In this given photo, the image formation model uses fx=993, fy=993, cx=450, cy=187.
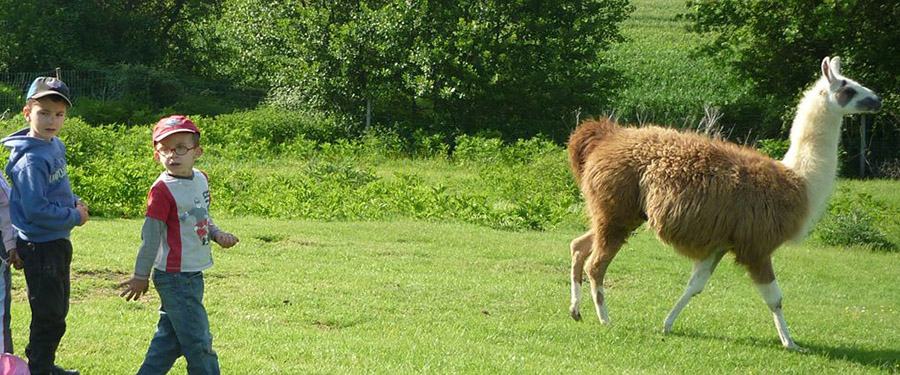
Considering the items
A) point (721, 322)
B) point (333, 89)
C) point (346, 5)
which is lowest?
point (721, 322)

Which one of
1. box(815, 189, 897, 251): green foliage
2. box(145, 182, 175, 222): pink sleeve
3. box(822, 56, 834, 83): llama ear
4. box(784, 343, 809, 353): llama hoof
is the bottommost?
box(815, 189, 897, 251): green foliage

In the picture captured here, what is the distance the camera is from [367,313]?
8422 millimetres

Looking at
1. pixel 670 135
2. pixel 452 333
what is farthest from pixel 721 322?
pixel 452 333

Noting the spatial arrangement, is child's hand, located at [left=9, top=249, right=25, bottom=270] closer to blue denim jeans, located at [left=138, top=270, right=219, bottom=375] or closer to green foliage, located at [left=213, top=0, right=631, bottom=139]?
blue denim jeans, located at [left=138, top=270, right=219, bottom=375]

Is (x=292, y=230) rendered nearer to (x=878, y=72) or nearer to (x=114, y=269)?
(x=114, y=269)

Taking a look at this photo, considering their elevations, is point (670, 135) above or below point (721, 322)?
above

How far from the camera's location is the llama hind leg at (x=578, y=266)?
346 inches

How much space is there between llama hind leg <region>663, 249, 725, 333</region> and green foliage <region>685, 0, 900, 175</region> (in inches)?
685

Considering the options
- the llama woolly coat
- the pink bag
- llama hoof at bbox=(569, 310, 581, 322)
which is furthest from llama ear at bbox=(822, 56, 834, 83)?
the pink bag

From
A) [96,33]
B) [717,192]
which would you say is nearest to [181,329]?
[717,192]

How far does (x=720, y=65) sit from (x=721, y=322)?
21.0 metres

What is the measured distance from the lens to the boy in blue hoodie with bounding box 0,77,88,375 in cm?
548

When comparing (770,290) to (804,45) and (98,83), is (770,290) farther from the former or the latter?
(98,83)

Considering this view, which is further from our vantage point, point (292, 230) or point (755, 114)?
point (755, 114)
